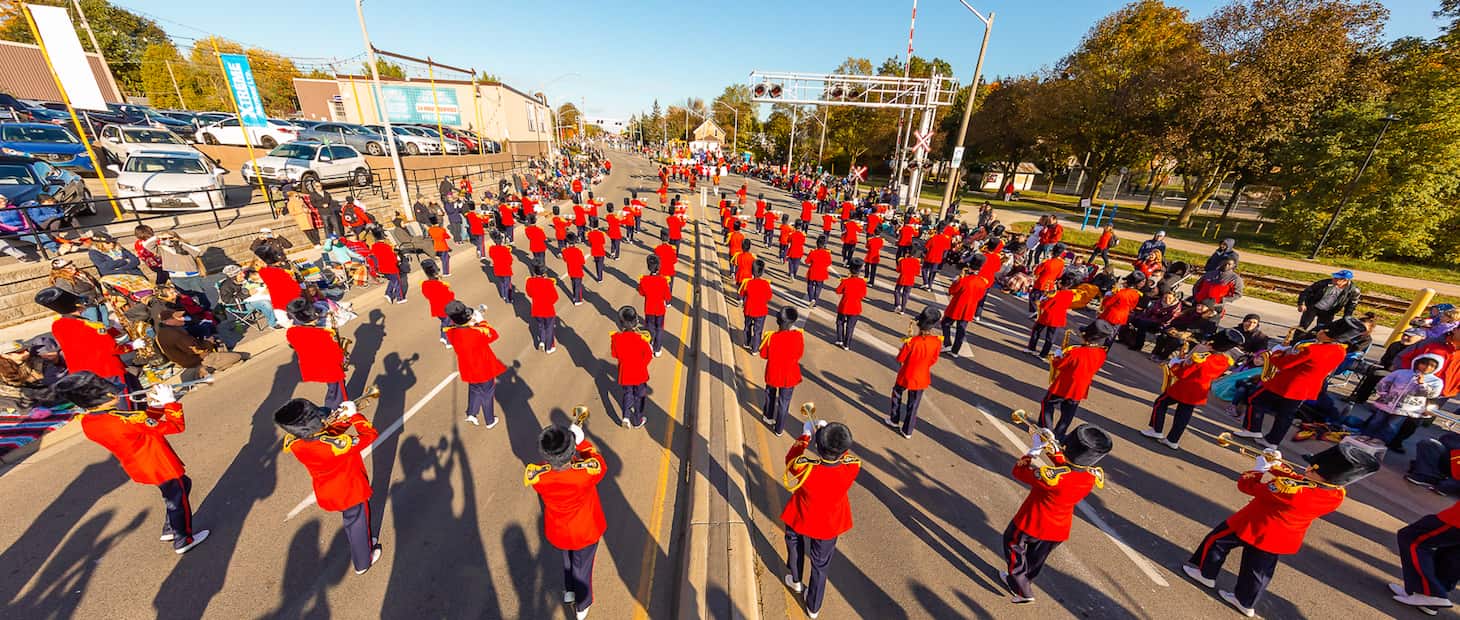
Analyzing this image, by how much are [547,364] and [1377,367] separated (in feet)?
48.0

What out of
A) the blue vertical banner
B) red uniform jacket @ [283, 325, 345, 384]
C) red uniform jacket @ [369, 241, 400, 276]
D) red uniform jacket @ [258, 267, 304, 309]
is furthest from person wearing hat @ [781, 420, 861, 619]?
the blue vertical banner

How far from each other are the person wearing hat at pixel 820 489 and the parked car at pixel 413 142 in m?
34.5

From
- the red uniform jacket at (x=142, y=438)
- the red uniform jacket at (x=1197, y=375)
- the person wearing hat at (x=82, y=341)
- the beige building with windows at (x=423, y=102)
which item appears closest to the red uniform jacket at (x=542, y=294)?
the red uniform jacket at (x=142, y=438)

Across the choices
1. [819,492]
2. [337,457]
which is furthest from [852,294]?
[337,457]

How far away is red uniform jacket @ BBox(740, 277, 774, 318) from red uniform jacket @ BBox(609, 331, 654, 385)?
3.17 m

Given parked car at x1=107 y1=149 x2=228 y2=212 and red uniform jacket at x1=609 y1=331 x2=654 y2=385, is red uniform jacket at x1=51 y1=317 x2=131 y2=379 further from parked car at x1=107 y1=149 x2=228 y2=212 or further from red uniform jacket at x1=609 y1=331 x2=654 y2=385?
parked car at x1=107 y1=149 x2=228 y2=212

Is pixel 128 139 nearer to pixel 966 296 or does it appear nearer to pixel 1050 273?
pixel 966 296

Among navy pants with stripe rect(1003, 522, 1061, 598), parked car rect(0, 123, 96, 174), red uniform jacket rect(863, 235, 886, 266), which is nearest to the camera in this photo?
navy pants with stripe rect(1003, 522, 1061, 598)

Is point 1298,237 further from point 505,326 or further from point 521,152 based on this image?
point 521,152

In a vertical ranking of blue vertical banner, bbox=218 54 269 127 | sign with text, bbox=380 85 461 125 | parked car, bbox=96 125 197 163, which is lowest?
parked car, bbox=96 125 197 163

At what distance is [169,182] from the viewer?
1353cm

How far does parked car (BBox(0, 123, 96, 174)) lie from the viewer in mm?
15766

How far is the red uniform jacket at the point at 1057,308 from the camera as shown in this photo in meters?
8.98

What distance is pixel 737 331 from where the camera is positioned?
420 inches
